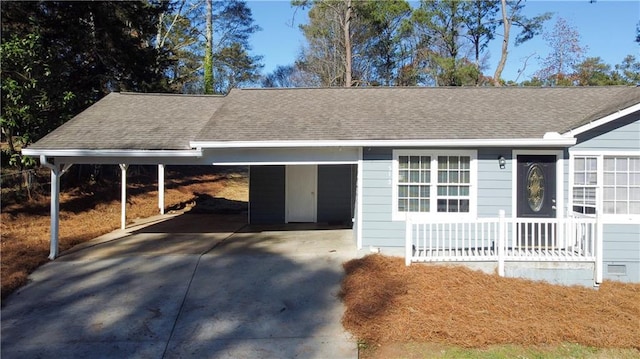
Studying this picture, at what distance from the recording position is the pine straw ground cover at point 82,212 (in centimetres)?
824

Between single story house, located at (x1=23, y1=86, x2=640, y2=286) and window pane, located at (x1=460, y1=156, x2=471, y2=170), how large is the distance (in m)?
0.02

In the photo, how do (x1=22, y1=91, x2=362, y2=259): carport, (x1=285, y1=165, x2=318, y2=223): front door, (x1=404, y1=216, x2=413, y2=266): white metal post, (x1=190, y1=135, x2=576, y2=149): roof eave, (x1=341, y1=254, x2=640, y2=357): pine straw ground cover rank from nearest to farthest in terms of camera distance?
1. (x1=341, y1=254, x2=640, y2=357): pine straw ground cover
2. (x1=404, y1=216, x2=413, y2=266): white metal post
3. (x1=190, y1=135, x2=576, y2=149): roof eave
4. (x1=22, y1=91, x2=362, y2=259): carport
5. (x1=285, y1=165, x2=318, y2=223): front door

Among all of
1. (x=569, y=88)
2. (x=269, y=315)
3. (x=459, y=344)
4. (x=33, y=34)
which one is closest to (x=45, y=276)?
(x=269, y=315)

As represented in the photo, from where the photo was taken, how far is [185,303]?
6.59 meters

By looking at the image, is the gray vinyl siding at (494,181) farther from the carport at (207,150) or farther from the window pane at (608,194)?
the carport at (207,150)

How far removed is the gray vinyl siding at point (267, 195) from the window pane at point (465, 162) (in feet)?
18.1

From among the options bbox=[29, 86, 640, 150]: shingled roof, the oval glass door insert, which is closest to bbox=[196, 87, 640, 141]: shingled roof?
bbox=[29, 86, 640, 150]: shingled roof

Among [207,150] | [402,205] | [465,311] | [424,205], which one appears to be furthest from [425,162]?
[207,150]

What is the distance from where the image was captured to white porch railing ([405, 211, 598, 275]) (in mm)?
7672

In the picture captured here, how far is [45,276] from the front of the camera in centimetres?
760

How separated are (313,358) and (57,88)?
1278cm

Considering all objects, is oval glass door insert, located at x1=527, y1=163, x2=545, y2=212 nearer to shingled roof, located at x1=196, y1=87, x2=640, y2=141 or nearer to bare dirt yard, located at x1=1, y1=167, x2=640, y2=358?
shingled roof, located at x1=196, y1=87, x2=640, y2=141

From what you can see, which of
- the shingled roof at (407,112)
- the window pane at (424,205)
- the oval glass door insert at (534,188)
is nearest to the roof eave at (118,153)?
the shingled roof at (407,112)

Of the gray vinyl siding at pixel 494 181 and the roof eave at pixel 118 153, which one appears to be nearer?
the roof eave at pixel 118 153
